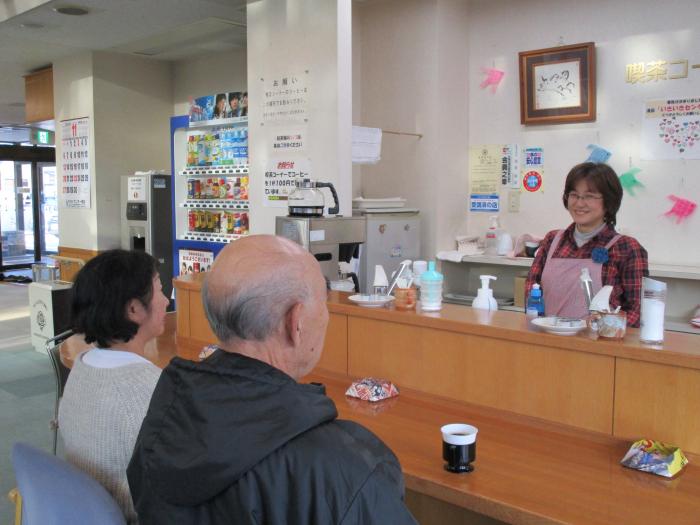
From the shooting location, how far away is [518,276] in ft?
15.6

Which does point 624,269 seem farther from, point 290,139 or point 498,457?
point 290,139

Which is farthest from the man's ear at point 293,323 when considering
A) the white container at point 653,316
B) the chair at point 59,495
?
the white container at point 653,316

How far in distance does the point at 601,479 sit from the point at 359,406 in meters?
0.86

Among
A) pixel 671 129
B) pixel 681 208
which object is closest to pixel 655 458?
pixel 681 208

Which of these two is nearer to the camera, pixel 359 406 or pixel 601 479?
pixel 601 479

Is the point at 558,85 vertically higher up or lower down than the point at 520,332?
higher up

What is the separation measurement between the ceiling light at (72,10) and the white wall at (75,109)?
1.52m

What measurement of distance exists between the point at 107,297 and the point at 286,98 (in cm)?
265

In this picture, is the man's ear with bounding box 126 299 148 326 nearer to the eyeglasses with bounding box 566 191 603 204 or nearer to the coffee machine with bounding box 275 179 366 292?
the coffee machine with bounding box 275 179 366 292

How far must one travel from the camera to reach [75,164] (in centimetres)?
696

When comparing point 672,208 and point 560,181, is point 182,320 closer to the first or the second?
point 560,181

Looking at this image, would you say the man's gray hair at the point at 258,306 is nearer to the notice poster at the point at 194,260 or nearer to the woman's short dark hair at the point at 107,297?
the woman's short dark hair at the point at 107,297

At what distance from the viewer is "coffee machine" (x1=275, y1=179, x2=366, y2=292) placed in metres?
3.19

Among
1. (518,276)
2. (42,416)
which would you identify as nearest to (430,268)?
(518,276)
